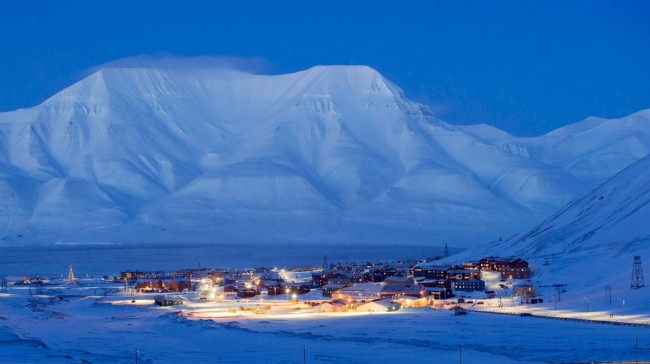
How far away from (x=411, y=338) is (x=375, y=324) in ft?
22.4

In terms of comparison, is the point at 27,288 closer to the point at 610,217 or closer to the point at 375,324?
the point at 375,324

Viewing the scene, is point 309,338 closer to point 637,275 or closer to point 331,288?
point 637,275

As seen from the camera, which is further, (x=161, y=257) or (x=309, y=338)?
(x=161, y=257)

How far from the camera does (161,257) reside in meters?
156

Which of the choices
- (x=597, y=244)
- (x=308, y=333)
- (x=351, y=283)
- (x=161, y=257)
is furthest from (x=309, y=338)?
(x=161, y=257)

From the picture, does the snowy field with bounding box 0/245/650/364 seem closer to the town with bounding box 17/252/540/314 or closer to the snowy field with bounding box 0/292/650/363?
the snowy field with bounding box 0/292/650/363

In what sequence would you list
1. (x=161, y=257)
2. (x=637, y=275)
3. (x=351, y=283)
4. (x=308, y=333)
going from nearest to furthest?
(x=308, y=333)
(x=637, y=275)
(x=351, y=283)
(x=161, y=257)

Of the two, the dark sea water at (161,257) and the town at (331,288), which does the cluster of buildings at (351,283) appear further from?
the dark sea water at (161,257)

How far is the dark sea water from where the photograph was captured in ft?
419

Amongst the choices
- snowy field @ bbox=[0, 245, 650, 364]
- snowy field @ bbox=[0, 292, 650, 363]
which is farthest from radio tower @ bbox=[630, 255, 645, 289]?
snowy field @ bbox=[0, 292, 650, 363]

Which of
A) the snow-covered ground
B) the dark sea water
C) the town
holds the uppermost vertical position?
the dark sea water

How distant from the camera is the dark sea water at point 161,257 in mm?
127812

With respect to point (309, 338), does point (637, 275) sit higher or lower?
higher

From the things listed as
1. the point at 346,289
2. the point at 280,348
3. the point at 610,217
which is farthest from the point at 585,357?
the point at 610,217
